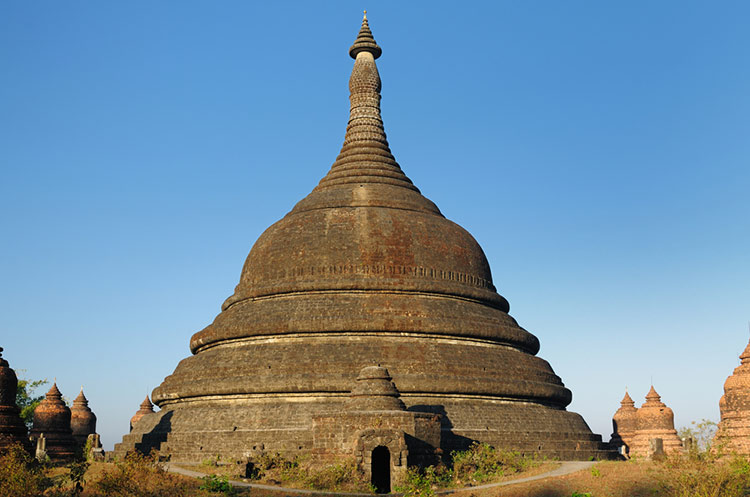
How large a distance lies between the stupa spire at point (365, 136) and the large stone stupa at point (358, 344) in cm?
66

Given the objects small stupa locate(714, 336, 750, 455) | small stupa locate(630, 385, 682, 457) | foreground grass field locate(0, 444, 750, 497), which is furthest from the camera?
small stupa locate(630, 385, 682, 457)

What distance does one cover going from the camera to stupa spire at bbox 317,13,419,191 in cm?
3528

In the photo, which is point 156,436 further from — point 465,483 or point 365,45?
point 365,45

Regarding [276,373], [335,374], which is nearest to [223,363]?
[276,373]

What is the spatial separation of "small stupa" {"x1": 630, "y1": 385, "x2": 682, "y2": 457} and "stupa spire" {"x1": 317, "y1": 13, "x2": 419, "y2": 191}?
1935 cm

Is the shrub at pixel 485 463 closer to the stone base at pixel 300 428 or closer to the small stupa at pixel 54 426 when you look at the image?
the stone base at pixel 300 428

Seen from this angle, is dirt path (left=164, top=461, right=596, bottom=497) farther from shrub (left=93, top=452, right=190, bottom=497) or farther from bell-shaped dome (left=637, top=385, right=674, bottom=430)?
bell-shaped dome (left=637, top=385, right=674, bottom=430)

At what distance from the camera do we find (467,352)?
29.1 m

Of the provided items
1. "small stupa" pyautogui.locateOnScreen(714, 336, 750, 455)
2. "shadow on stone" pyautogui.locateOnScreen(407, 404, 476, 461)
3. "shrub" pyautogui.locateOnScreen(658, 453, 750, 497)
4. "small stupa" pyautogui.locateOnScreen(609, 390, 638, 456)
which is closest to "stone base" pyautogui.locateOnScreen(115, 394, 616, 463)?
"shadow on stone" pyautogui.locateOnScreen(407, 404, 476, 461)

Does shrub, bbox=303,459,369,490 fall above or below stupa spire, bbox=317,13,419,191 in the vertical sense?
below

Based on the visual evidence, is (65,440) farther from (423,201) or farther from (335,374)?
(423,201)

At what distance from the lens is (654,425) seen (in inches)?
1727

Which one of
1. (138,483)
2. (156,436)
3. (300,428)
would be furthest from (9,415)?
(300,428)

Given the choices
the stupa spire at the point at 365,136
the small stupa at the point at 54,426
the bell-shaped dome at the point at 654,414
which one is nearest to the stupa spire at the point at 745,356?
the bell-shaped dome at the point at 654,414
